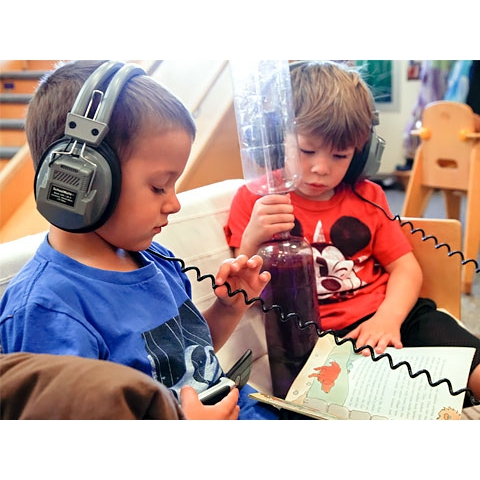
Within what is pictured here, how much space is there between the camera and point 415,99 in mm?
1518

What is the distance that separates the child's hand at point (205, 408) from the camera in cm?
54

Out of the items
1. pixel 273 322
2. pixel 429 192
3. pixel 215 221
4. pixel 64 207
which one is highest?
pixel 64 207

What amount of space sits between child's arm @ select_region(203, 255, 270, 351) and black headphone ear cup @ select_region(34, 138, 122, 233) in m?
0.24

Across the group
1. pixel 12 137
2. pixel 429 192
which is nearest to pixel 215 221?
pixel 12 137

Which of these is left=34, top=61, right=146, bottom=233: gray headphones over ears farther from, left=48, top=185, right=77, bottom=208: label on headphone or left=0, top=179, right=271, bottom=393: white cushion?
left=0, top=179, right=271, bottom=393: white cushion

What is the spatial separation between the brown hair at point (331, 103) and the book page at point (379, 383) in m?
0.31

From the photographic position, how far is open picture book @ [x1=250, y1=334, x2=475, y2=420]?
71 centimetres

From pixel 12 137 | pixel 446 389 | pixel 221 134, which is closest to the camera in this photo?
pixel 446 389

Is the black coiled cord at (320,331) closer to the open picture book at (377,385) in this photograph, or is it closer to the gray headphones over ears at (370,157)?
the open picture book at (377,385)

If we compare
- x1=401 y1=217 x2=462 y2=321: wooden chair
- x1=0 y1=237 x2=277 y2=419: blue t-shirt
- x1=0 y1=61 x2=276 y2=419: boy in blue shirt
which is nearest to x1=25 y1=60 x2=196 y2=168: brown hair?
x1=0 y1=61 x2=276 y2=419: boy in blue shirt

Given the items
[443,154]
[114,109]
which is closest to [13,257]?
[114,109]

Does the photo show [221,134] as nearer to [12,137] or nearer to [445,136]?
[12,137]

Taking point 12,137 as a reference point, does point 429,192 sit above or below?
below
